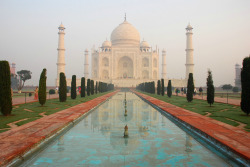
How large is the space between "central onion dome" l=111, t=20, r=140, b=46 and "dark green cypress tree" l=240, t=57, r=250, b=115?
131 feet

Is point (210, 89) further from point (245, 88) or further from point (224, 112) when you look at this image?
point (245, 88)

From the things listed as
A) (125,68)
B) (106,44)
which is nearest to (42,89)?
(106,44)

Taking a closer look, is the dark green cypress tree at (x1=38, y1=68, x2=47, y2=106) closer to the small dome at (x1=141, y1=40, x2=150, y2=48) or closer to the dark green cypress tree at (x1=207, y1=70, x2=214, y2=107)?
the dark green cypress tree at (x1=207, y1=70, x2=214, y2=107)

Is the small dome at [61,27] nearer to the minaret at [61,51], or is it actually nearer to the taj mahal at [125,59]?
the minaret at [61,51]

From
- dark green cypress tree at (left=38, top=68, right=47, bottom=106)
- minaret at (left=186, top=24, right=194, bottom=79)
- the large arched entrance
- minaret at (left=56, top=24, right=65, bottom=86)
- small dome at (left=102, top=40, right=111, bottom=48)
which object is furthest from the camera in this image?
the large arched entrance

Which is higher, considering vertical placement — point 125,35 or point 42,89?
point 125,35

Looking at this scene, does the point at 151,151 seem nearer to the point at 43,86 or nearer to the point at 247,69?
the point at 247,69

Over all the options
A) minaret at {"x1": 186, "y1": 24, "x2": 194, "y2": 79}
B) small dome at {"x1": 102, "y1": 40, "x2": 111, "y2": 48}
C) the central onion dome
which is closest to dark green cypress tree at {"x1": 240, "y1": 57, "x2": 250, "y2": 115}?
minaret at {"x1": 186, "y1": 24, "x2": 194, "y2": 79}

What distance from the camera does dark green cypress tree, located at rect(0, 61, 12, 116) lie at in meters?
6.46

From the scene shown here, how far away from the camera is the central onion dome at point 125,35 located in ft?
152

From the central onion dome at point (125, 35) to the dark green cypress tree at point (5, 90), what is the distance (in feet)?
132

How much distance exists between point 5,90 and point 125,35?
1609 inches

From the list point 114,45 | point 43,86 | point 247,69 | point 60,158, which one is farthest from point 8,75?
point 114,45

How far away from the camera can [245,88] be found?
6883 mm
